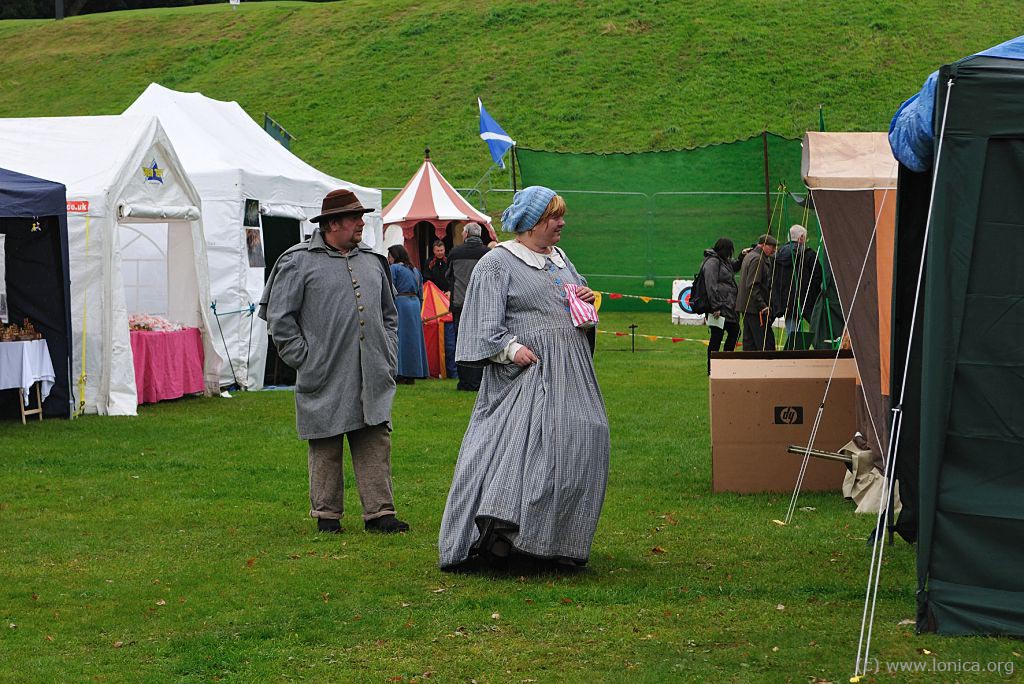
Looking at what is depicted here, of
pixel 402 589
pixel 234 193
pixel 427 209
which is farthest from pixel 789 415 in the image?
pixel 427 209

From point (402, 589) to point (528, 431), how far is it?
2.95 ft

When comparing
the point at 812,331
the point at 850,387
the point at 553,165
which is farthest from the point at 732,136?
the point at 850,387

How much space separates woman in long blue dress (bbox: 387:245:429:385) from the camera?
53.1 feet

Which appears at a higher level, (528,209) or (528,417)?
(528,209)

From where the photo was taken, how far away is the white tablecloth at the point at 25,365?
1204cm

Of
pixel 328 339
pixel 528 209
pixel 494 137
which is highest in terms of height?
pixel 494 137

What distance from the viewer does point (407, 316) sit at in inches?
647

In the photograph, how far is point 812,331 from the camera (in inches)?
571

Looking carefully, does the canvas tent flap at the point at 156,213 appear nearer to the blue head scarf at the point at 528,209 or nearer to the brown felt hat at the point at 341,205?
the brown felt hat at the point at 341,205

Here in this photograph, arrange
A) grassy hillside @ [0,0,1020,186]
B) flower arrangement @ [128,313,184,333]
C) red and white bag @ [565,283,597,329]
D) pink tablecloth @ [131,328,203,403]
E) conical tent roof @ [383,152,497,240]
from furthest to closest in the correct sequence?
grassy hillside @ [0,0,1020,186] → conical tent roof @ [383,152,497,240] → flower arrangement @ [128,313,184,333] → pink tablecloth @ [131,328,203,403] → red and white bag @ [565,283,597,329]

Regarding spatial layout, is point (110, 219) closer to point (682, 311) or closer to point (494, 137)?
point (494, 137)

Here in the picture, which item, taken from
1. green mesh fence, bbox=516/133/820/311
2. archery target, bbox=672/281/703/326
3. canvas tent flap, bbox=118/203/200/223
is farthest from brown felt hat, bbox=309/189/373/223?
green mesh fence, bbox=516/133/820/311

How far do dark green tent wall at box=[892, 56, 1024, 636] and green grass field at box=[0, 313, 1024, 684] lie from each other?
26cm

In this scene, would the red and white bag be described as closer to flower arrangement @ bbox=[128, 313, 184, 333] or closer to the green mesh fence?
flower arrangement @ bbox=[128, 313, 184, 333]
